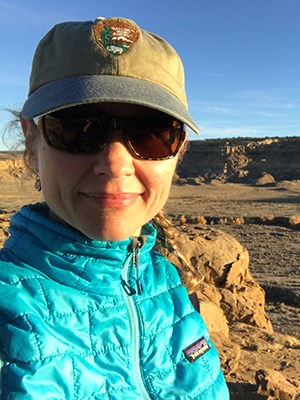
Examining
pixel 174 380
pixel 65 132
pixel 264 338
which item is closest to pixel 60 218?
pixel 65 132

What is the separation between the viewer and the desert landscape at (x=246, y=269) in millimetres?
3891

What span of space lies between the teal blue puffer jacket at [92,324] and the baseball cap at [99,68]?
1.30 feet

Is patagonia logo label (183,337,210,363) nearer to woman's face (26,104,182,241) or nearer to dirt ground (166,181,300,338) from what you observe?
woman's face (26,104,182,241)

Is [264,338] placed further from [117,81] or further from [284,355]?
[117,81]

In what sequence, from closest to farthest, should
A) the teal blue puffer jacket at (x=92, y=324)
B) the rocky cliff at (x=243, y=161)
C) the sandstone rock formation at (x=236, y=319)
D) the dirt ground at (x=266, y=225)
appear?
the teal blue puffer jacket at (x=92, y=324) → the sandstone rock formation at (x=236, y=319) → the dirt ground at (x=266, y=225) → the rocky cliff at (x=243, y=161)

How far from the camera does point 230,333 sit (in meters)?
5.10

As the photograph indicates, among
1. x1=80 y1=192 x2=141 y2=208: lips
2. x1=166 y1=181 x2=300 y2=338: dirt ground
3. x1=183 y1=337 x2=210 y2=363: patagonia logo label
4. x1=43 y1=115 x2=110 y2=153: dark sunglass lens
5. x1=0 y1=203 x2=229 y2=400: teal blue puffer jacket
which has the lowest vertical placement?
x1=166 y1=181 x2=300 y2=338: dirt ground

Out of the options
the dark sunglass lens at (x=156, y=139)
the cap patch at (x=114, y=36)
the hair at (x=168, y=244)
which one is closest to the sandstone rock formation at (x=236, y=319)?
the hair at (x=168, y=244)

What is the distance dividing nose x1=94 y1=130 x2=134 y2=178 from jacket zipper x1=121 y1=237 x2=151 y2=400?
0.33 m

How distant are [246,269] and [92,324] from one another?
5.50 metres

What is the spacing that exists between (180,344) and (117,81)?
875 millimetres

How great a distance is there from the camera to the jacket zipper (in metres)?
1.50

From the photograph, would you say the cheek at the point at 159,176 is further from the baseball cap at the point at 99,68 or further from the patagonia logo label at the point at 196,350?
the patagonia logo label at the point at 196,350

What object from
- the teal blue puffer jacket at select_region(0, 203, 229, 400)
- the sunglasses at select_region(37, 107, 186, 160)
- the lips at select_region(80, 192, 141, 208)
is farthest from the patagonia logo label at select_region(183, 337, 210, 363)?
the sunglasses at select_region(37, 107, 186, 160)
